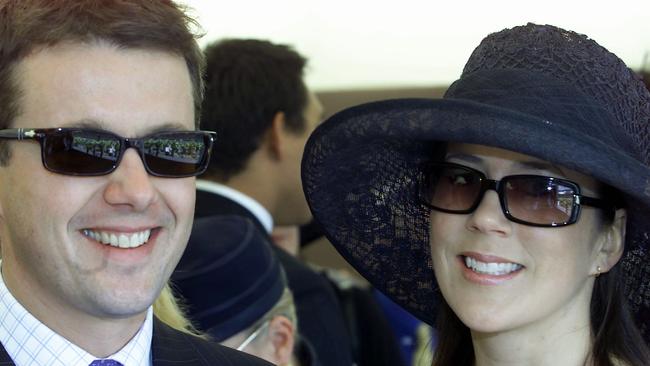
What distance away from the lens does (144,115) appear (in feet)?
8.31

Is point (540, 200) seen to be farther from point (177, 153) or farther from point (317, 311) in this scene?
point (317, 311)

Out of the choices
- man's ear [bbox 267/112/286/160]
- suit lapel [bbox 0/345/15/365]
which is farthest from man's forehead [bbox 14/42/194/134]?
man's ear [bbox 267/112/286/160]

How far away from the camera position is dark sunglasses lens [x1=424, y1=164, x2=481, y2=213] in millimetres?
2688

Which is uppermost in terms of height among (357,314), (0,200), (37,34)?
(37,34)

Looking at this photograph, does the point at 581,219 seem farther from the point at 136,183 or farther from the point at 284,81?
the point at 284,81

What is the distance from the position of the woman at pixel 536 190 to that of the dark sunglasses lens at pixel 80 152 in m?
0.59

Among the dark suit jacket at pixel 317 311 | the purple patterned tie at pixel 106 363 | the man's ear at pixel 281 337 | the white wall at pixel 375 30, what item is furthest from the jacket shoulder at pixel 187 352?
the white wall at pixel 375 30

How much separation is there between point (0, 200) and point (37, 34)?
1.23 ft

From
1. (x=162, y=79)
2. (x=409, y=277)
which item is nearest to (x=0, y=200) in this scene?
(x=162, y=79)

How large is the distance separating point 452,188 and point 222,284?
1.12 m

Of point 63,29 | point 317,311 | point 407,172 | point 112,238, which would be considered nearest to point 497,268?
point 407,172

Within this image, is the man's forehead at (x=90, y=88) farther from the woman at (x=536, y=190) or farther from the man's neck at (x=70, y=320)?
the woman at (x=536, y=190)

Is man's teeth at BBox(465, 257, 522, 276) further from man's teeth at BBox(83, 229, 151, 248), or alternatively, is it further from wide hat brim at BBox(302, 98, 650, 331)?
man's teeth at BBox(83, 229, 151, 248)

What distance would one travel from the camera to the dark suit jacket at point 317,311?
4.45 meters
